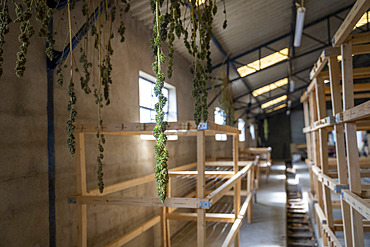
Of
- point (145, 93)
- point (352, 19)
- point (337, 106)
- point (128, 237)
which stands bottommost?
point (128, 237)

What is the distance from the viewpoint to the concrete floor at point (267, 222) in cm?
483

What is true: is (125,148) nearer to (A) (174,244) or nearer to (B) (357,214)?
(A) (174,244)

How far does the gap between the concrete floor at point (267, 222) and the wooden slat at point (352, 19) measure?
3344 millimetres

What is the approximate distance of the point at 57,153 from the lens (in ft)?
9.28

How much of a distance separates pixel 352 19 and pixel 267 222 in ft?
14.9

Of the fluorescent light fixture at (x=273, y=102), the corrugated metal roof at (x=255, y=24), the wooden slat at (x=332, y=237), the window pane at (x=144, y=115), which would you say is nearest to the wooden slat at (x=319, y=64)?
the wooden slat at (x=332, y=237)

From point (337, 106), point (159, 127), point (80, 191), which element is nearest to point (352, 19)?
point (337, 106)

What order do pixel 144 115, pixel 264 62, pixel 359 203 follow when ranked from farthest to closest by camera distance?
1. pixel 264 62
2. pixel 144 115
3. pixel 359 203

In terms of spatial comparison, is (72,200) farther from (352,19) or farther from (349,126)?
(352,19)

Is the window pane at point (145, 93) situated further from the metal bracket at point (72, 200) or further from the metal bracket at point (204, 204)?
the metal bracket at point (204, 204)

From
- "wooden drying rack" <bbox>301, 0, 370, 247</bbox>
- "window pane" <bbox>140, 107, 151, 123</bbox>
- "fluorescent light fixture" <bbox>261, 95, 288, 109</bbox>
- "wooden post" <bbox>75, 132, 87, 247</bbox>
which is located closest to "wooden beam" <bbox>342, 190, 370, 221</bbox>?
"wooden drying rack" <bbox>301, 0, 370, 247</bbox>

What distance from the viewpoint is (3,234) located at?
7.48 feet

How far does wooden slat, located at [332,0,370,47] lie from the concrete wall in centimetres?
227

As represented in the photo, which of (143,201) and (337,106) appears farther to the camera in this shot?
(337,106)
